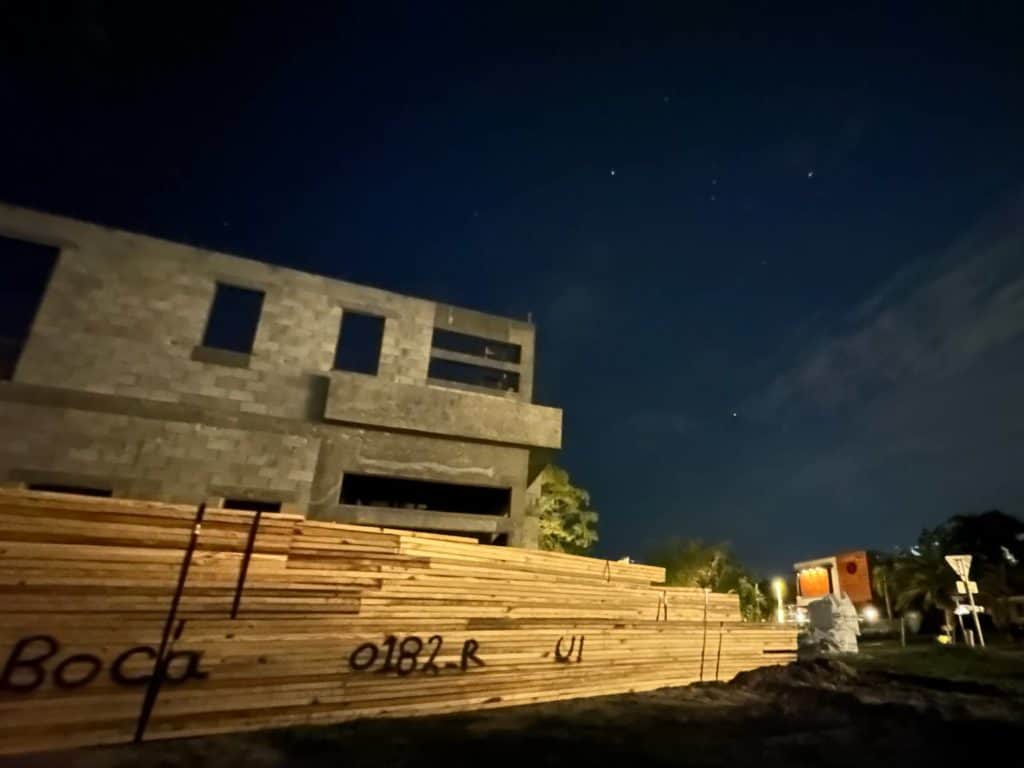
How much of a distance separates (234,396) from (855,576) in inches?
1718

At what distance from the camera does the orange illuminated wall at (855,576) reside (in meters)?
37.9

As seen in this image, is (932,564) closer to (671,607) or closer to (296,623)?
(671,607)

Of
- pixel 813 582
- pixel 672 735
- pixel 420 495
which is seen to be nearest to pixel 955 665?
pixel 672 735

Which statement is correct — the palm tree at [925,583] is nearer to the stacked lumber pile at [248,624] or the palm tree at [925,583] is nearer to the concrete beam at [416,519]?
the concrete beam at [416,519]

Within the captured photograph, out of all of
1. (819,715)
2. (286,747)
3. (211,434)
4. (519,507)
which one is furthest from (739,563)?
(286,747)

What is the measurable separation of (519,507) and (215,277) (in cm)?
900

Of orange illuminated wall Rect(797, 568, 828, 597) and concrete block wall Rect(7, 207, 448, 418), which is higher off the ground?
concrete block wall Rect(7, 207, 448, 418)

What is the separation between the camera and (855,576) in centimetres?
3909

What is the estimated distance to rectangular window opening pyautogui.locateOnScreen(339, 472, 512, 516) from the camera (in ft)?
49.3

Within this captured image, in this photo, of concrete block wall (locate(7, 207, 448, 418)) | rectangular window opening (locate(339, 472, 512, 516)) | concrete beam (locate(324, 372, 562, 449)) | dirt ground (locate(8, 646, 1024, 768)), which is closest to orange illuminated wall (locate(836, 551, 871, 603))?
dirt ground (locate(8, 646, 1024, 768))

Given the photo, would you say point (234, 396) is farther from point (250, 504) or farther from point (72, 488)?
point (72, 488)

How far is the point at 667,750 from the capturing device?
5133 millimetres

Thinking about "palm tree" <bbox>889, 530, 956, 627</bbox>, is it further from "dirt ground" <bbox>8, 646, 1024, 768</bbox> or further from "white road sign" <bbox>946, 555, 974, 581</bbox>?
"dirt ground" <bbox>8, 646, 1024, 768</bbox>

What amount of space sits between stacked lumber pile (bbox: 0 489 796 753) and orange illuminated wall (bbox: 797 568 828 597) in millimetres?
42533
